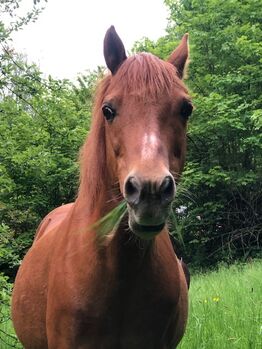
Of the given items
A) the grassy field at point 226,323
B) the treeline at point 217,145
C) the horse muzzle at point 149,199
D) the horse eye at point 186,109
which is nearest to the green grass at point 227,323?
the grassy field at point 226,323

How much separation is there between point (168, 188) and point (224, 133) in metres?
13.2

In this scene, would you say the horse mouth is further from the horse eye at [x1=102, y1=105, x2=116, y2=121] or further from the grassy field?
the grassy field

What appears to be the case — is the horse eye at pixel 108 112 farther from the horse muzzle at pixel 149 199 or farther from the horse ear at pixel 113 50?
the horse muzzle at pixel 149 199

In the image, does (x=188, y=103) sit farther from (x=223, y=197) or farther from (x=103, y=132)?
(x=223, y=197)

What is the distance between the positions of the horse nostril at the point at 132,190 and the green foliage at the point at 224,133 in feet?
39.8

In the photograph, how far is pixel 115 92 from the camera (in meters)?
2.34

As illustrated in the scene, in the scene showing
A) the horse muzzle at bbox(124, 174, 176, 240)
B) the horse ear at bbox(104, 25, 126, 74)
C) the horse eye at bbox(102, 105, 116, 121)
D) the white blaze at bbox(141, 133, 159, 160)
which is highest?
the horse ear at bbox(104, 25, 126, 74)

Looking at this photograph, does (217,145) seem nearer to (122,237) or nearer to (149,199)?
(122,237)

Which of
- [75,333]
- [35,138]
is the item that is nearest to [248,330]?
[75,333]

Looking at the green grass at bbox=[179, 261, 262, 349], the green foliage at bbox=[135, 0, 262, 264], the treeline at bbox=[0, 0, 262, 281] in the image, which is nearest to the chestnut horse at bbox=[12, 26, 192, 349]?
the green grass at bbox=[179, 261, 262, 349]

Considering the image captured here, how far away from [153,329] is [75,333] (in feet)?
1.32

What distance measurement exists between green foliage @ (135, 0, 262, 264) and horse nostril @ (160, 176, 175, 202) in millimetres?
12138

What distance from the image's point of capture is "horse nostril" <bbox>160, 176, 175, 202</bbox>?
6.12ft

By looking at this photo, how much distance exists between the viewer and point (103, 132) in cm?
260
